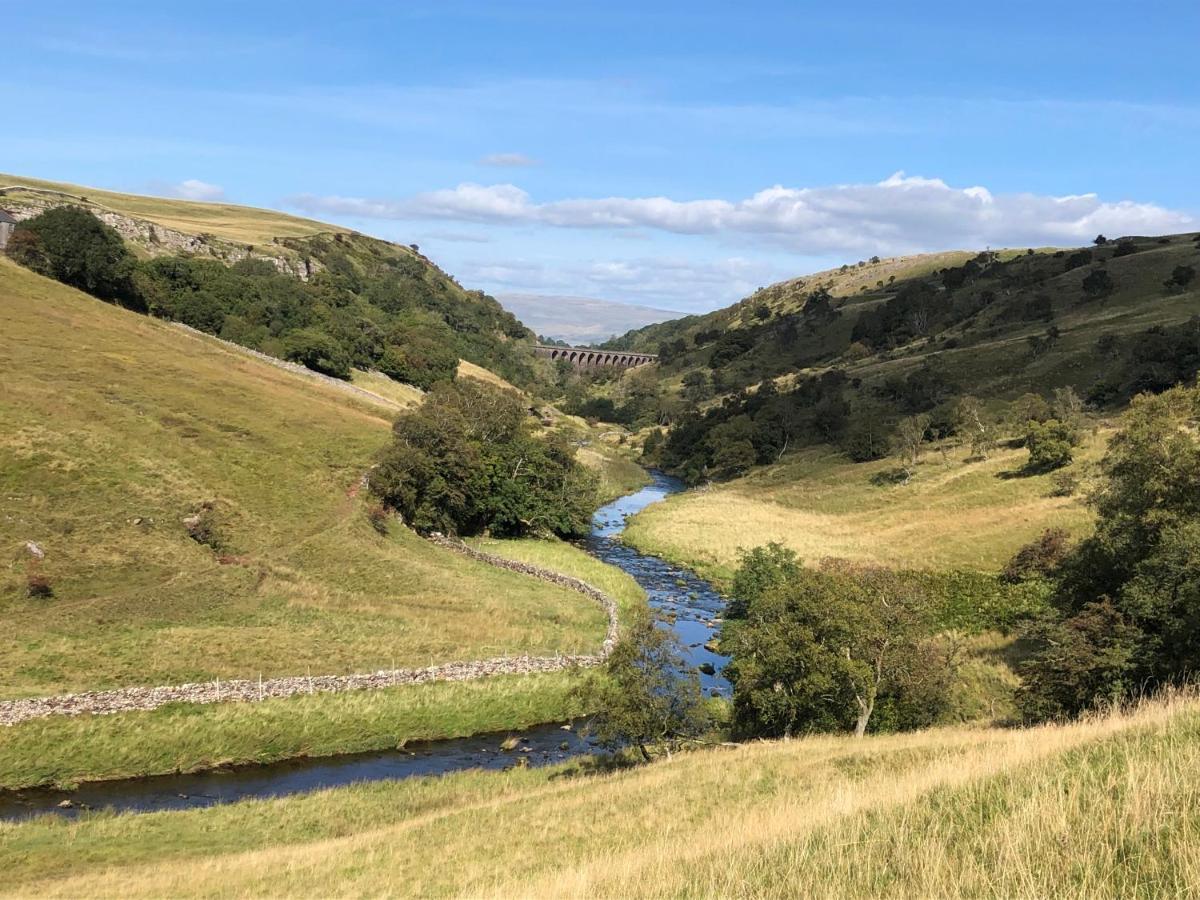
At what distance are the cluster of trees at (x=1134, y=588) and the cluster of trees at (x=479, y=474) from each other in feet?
160

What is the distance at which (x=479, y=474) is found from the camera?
7606 cm

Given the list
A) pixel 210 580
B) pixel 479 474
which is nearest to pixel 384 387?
pixel 479 474

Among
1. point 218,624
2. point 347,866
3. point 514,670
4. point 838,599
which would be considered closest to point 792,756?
point 838,599

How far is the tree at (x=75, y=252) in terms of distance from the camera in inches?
3826

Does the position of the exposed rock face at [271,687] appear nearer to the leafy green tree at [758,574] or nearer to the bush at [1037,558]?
the leafy green tree at [758,574]

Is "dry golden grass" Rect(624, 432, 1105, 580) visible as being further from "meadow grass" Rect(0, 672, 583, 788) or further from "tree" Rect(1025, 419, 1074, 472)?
"meadow grass" Rect(0, 672, 583, 788)

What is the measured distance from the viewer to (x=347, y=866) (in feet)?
70.5

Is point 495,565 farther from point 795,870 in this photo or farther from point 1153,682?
point 795,870

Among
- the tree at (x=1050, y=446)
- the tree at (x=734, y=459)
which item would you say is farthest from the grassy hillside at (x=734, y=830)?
the tree at (x=734, y=459)

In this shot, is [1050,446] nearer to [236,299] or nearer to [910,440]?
[910,440]

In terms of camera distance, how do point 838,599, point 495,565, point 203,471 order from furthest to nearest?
point 495,565
point 203,471
point 838,599

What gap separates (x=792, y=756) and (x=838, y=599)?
971 cm

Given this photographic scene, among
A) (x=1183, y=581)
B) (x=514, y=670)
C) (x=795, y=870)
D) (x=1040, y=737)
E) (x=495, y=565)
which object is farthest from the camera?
(x=495, y=565)

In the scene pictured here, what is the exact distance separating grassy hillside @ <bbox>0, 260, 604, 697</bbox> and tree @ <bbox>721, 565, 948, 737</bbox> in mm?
17832
